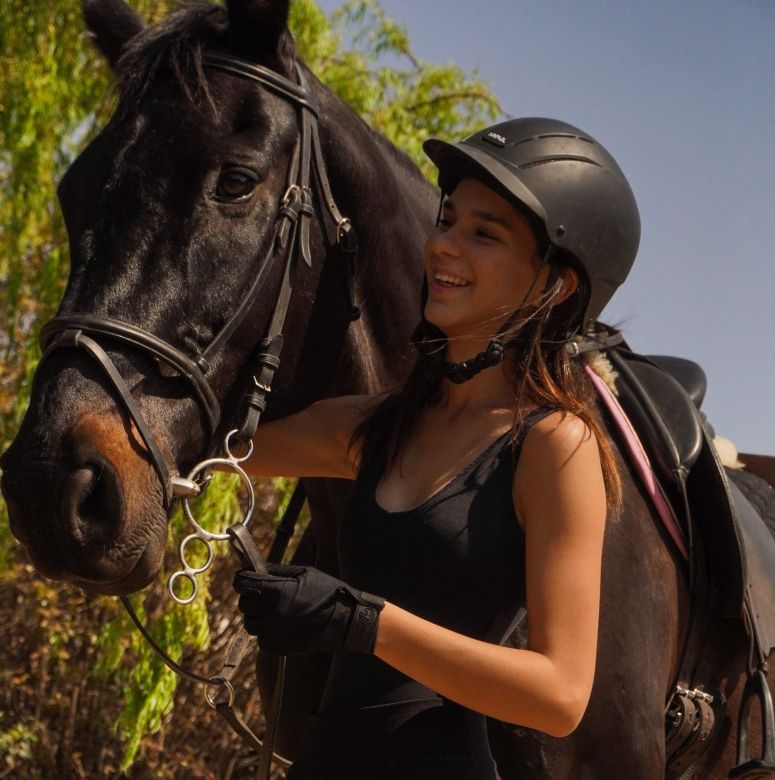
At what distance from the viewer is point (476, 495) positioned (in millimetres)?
2217

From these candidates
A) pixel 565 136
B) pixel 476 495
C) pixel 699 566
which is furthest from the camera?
pixel 699 566

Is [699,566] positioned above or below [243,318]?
below

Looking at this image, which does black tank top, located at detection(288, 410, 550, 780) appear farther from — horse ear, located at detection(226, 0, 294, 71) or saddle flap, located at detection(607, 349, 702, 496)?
horse ear, located at detection(226, 0, 294, 71)

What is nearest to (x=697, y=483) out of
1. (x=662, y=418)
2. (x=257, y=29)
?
(x=662, y=418)

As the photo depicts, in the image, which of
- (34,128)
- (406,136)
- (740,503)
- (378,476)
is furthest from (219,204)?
(406,136)

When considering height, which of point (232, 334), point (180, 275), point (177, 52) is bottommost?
point (232, 334)

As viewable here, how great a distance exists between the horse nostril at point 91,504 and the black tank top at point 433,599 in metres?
A: 0.47

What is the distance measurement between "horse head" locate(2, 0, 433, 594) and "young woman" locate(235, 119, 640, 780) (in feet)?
1.05

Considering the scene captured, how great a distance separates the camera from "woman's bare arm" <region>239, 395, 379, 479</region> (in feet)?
8.93

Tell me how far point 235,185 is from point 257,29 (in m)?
0.47

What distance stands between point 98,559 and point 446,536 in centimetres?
66

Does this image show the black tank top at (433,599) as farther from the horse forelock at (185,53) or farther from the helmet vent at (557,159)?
the horse forelock at (185,53)

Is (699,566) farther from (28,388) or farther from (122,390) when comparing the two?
(28,388)

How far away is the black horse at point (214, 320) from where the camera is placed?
2.30 metres
